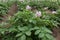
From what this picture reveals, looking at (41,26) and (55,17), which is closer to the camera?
(41,26)

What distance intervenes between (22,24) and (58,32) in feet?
2.51

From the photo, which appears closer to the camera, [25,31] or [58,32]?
[25,31]

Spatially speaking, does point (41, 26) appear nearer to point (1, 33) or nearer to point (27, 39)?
point (27, 39)

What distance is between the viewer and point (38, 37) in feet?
9.94

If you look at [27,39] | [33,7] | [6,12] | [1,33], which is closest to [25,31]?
[27,39]

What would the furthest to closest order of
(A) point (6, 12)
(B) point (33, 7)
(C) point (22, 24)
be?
(B) point (33, 7) < (A) point (6, 12) < (C) point (22, 24)

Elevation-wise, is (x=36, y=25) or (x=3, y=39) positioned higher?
(x=36, y=25)

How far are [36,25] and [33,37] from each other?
0.21 metres

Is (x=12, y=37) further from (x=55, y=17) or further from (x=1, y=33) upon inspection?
(x=55, y=17)

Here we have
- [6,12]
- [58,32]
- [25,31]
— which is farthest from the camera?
[6,12]

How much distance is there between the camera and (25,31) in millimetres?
3018

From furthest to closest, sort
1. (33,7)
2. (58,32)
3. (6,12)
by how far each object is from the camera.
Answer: (33,7) → (6,12) → (58,32)

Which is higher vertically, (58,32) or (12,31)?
(12,31)

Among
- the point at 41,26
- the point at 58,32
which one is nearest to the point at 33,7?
the point at 58,32
